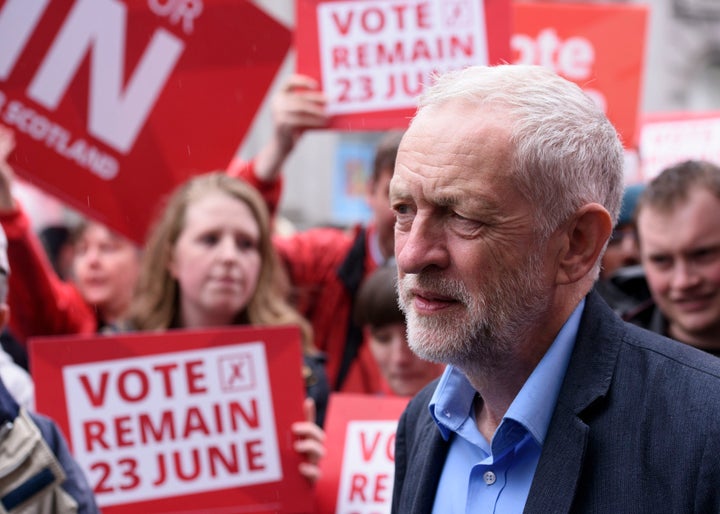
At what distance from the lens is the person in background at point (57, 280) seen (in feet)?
12.1

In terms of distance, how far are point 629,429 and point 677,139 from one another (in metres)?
4.83

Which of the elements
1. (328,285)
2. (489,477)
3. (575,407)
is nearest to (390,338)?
(328,285)

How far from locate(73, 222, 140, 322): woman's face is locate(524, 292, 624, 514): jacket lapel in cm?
325

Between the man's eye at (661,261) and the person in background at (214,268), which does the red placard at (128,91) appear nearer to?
the person in background at (214,268)

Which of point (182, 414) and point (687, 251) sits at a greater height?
point (687, 251)

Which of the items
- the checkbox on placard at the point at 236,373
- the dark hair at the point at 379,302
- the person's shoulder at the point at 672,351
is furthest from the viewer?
the dark hair at the point at 379,302

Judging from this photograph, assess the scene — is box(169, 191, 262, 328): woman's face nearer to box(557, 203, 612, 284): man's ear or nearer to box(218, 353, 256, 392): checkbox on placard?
box(218, 353, 256, 392): checkbox on placard

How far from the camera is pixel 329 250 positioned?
180 inches

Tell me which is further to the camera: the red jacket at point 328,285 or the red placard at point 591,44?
the red placard at point 591,44

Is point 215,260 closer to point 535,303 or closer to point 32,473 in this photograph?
point 32,473

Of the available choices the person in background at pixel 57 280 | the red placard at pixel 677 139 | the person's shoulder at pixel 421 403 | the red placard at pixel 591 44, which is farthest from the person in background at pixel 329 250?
the red placard at pixel 677 139

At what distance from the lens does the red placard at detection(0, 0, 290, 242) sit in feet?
12.7

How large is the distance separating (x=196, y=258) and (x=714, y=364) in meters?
2.35

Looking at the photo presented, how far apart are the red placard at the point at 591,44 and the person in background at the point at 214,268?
6.36ft
